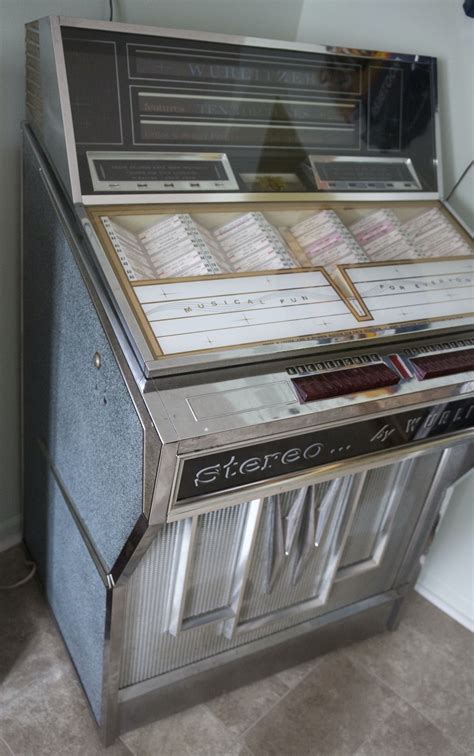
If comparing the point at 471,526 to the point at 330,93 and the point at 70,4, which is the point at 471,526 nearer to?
the point at 330,93

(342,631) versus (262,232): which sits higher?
(262,232)

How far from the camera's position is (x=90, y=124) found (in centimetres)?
107

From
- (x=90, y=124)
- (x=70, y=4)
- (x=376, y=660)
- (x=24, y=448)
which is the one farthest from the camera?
(x=376, y=660)

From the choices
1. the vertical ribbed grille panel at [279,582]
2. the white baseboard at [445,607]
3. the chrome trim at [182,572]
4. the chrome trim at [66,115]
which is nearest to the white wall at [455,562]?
the white baseboard at [445,607]

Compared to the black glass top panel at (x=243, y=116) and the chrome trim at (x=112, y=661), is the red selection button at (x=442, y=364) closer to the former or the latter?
the black glass top panel at (x=243, y=116)

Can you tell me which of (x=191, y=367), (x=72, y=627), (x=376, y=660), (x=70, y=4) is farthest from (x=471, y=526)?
(x=70, y=4)

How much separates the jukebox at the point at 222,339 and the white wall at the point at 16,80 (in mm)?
60

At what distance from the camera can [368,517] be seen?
56.6 inches

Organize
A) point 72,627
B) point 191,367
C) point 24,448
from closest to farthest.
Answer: point 191,367, point 72,627, point 24,448

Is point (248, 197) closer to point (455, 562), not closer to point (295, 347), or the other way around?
point (295, 347)

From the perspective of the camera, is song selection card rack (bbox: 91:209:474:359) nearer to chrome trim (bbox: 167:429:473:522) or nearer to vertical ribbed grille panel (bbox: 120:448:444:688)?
chrome trim (bbox: 167:429:473:522)

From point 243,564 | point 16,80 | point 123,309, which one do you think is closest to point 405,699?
point 243,564

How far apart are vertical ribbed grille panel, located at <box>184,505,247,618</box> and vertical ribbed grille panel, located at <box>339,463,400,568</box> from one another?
31 cm

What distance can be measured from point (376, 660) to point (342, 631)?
0.15 m
